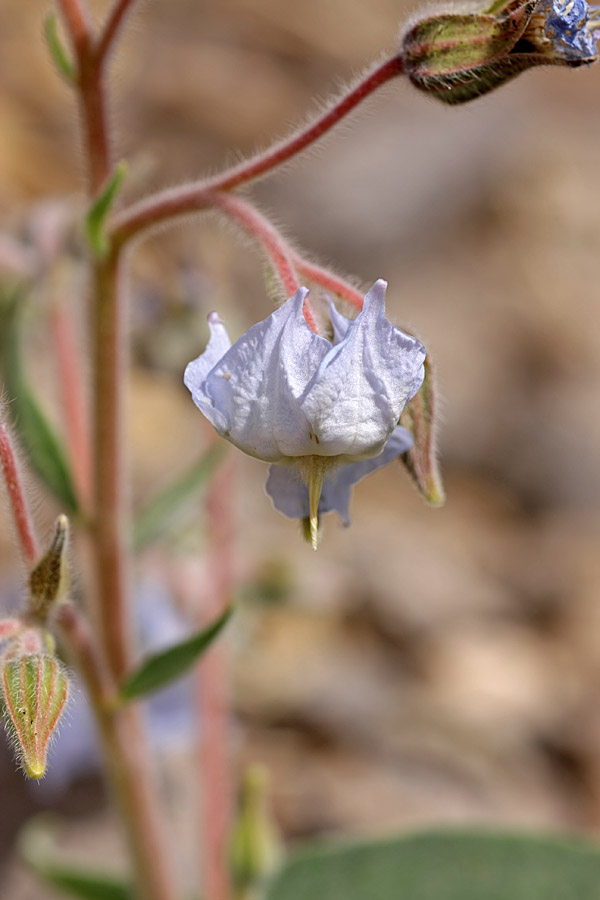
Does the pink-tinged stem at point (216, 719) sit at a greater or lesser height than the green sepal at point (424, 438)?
lesser

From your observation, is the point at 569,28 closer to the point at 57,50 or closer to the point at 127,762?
the point at 57,50

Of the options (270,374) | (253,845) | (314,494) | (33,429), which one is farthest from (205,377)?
(253,845)

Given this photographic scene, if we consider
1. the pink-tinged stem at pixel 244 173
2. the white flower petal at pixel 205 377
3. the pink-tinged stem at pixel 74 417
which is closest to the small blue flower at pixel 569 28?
the pink-tinged stem at pixel 244 173

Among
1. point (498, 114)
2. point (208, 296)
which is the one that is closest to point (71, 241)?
point (208, 296)

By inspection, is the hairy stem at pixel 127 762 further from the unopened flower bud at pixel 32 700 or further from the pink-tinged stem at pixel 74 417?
the pink-tinged stem at pixel 74 417

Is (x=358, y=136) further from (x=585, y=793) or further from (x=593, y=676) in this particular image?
(x=585, y=793)

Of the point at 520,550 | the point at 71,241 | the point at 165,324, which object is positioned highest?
the point at 71,241
